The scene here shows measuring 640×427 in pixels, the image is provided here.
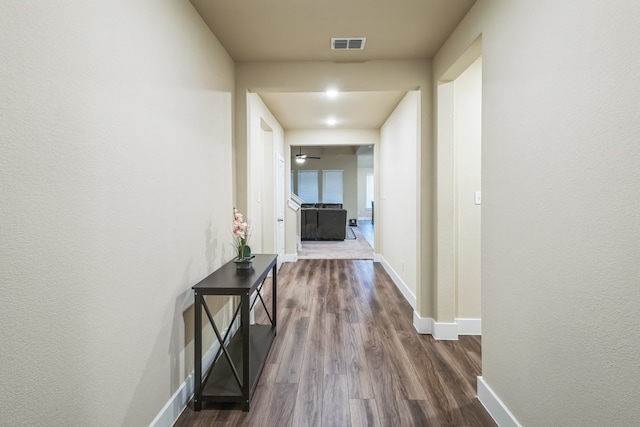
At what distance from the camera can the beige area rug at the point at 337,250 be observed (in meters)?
6.23

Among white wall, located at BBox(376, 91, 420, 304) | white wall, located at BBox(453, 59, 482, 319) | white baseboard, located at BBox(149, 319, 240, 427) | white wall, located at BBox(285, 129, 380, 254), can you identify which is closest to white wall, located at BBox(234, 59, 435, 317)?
white wall, located at BBox(376, 91, 420, 304)

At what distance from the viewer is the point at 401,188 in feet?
13.2

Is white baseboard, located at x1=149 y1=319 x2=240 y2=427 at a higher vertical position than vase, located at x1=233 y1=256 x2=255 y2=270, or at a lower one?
lower

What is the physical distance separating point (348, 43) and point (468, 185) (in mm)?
1590

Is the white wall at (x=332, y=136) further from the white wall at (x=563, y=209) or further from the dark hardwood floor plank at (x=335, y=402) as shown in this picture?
the dark hardwood floor plank at (x=335, y=402)

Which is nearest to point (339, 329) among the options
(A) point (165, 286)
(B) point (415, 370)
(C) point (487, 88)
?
(B) point (415, 370)

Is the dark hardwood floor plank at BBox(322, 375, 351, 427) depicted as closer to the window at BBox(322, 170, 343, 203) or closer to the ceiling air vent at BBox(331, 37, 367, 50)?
the ceiling air vent at BBox(331, 37, 367, 50)

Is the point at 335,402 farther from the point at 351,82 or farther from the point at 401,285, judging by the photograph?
the point at 351,82

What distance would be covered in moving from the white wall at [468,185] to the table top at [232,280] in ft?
5.69

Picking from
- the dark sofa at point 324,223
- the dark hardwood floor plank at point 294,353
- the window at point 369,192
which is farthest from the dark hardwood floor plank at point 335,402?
the window at point 369,192

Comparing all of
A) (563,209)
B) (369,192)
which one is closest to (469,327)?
(563,209)

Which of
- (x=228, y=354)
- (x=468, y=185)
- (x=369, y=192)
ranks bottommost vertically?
(x=228, y=354)

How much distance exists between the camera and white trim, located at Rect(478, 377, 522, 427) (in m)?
1.58

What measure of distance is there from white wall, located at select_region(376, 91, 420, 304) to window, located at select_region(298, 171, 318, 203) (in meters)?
6.58
